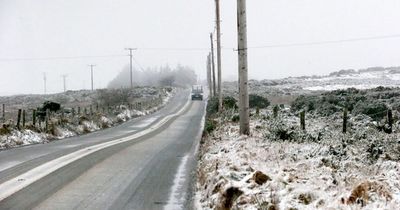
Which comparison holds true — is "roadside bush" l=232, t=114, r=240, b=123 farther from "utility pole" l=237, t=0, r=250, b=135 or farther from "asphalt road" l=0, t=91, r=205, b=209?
"utility pole" l=237, t=0, r=250, b=135

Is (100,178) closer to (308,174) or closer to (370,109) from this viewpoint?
(308,174)

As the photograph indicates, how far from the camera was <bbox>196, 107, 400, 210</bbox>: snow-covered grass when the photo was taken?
639cm

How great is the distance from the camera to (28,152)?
1852 centimetres

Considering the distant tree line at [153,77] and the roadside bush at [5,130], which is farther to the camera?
the distant tree line at [153,77]

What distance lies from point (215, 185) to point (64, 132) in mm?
20982

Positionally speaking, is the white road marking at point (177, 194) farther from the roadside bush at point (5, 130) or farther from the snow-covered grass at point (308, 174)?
the roadside bush at point (5, 130)

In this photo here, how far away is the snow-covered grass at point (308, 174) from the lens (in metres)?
6.39

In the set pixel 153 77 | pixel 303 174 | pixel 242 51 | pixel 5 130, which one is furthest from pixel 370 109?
pixel 153 77

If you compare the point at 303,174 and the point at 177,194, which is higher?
the point at 303,174

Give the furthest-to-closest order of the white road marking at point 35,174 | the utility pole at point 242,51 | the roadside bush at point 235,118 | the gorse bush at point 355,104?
the gorse bush at point 355,104 → the roadside bush at point 235,118 → the utility pole at point 242,51 → the white road marking at point 35,174

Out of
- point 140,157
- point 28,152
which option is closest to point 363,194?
point 140,157

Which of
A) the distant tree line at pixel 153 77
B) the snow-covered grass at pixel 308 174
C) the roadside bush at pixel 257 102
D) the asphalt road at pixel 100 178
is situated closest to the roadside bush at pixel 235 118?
the asphalt road at pixel 100 178

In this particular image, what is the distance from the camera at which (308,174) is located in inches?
332

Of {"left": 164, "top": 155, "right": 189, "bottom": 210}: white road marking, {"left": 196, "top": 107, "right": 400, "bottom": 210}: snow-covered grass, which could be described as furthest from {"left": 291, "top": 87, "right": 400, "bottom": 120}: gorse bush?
{"left": 164, "top": 155, "right": 189, "bottom": 210}: white road marking
